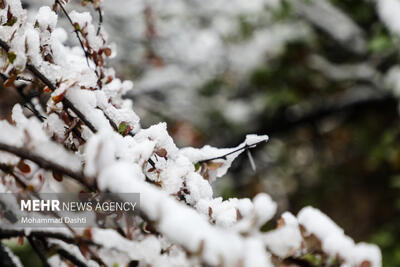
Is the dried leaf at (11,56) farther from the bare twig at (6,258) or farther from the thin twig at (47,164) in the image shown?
the bare twig at (6,258)

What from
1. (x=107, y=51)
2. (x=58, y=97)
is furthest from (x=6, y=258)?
(x=107, y=51)

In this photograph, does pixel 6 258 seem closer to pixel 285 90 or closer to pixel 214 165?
pixel 214 165

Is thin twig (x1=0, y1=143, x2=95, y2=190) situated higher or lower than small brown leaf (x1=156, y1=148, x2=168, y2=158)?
lower

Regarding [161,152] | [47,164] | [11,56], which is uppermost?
[11,56]

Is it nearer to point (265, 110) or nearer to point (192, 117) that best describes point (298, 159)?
point (265, 110)

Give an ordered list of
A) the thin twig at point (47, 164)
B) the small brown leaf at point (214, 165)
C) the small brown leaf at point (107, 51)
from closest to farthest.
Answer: the thin twig at point (47, 164)
the small brown leaf at point (214, 165)
the small brown leaf at point (107, 51)

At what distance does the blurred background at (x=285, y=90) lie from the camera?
4344mm

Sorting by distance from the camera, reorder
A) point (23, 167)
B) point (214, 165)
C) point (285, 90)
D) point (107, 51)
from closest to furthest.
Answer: point (23, 167) < point (214, 165) < point (107, 51) < point (285, 90)

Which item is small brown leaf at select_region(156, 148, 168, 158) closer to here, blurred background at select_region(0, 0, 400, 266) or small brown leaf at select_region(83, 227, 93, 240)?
small brown leaf at select_region(83, 227, 93, 240)

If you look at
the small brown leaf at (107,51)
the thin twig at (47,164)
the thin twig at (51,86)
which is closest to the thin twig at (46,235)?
the thin twig at (47,164)

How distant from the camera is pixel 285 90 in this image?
4672mm

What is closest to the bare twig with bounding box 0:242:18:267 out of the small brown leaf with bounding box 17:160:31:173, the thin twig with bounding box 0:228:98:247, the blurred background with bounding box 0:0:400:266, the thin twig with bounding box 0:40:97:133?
the thin twig with bounding box 0:228:98:247

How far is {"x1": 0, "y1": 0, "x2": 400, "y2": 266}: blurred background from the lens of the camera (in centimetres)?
434

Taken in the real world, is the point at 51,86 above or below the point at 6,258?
above
